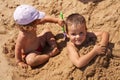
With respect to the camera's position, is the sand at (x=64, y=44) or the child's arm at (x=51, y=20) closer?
the sand at (x=64, y=44)

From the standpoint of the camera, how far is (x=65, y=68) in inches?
103

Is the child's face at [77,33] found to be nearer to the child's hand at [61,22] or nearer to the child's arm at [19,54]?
the child's hand at [61,22]

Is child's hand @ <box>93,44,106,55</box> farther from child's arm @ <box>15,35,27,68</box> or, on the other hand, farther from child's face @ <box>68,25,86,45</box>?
child's arm @ <box>15,35,27,68</box>

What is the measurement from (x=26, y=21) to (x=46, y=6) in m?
0.83

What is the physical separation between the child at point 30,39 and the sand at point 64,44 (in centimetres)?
7

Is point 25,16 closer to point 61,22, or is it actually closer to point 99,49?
point 61,22

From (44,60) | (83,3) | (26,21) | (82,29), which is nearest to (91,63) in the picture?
(82,29)

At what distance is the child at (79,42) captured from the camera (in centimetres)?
253

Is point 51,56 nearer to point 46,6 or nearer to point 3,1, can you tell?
point 46,6

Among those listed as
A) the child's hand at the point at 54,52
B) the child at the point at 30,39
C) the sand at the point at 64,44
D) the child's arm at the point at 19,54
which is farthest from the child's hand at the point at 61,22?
the child's arm at the point at 19,54

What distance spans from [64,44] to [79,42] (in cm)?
30

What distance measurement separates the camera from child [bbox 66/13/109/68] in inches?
99.4

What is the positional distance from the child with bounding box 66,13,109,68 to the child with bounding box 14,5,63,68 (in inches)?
9.8

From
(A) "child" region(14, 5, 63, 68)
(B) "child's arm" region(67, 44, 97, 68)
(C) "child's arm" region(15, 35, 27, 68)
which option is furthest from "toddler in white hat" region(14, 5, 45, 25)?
(B) "child's arm" region(67, 44, 97, 68)
